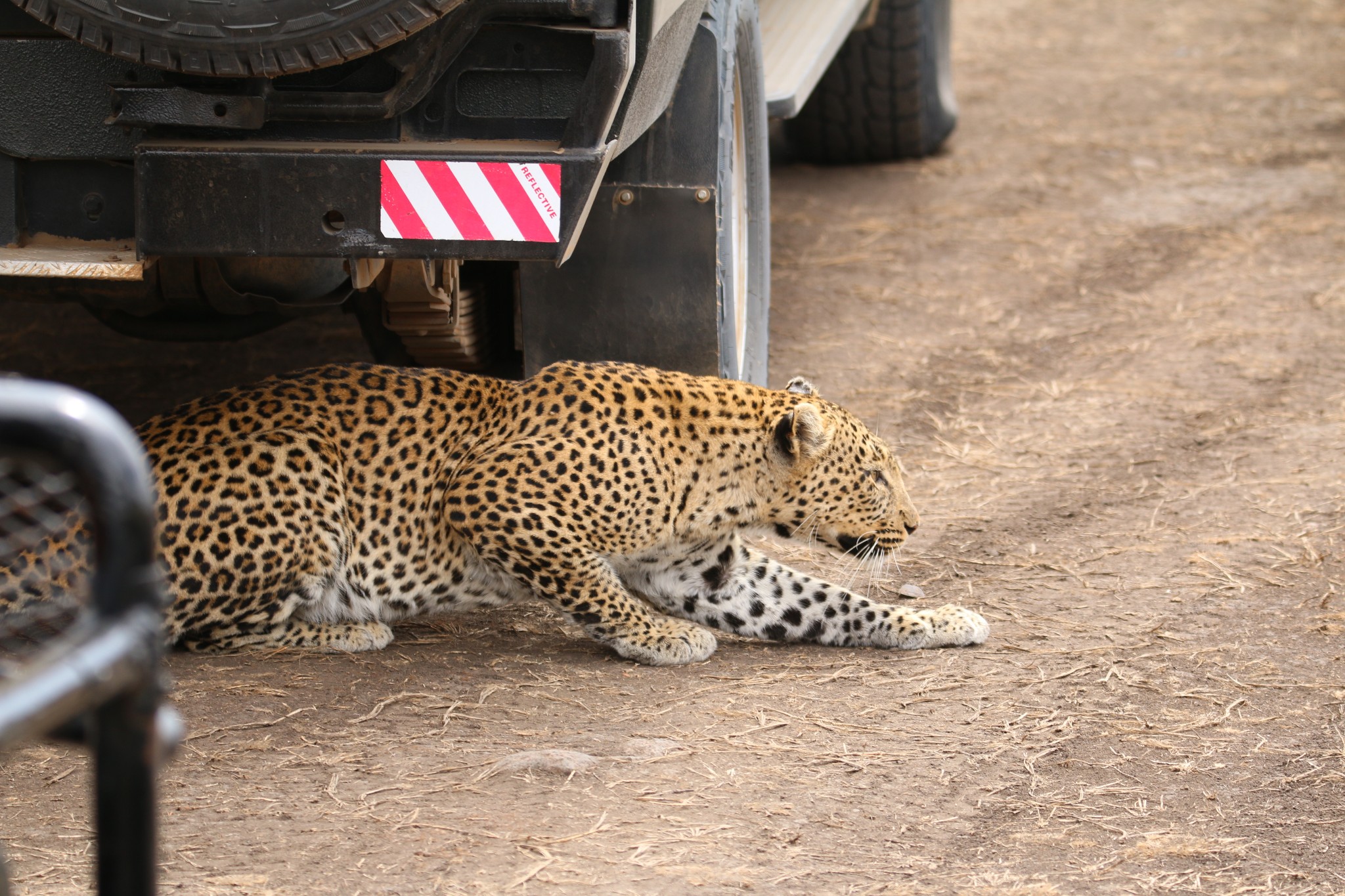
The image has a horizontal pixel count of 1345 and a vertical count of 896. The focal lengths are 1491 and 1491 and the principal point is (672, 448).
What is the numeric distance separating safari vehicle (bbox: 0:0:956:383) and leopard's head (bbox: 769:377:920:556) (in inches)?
18.1

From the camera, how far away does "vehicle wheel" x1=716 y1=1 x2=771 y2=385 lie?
176 inches

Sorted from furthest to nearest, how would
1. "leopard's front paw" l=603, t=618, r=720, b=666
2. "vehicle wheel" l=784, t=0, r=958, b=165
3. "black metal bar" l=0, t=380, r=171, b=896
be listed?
"vehicle wheel" l=784, t=0, r=958, b=165, "leopard's front paw" l=603, t=618, r=720, b=666, "black metal bar" l=0, t=380, r=171, b=896

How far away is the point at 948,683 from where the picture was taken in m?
3.90

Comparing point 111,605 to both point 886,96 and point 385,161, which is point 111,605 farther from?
point 886,96

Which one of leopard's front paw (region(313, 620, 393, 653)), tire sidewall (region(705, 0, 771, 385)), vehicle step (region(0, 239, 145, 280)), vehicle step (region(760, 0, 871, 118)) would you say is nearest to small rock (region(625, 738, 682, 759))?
leopard's front paw (region(313, 620, 393, 653))

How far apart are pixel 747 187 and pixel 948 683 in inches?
85.6

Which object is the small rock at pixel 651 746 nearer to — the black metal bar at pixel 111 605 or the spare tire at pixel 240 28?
the spare tire at pixel 240 28

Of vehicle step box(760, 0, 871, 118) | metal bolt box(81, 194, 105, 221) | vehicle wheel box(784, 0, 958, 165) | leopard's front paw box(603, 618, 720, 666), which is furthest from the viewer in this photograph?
vehicle wheel box(784, 0, 958, 165)

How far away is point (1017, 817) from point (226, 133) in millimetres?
2359

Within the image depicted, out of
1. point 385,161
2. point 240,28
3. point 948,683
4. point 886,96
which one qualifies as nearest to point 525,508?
point 385,161

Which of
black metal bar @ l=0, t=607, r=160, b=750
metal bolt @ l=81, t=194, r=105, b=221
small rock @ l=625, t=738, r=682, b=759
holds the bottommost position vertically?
small rock @ l=625, t=738, r=682, b=759

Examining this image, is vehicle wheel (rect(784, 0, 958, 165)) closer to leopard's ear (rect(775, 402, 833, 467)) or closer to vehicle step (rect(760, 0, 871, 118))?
vehicle step (rect(760, 0, 871, 118))

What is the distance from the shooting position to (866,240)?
8094 mm

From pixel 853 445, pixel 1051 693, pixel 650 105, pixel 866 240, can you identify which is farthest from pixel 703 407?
pixel 866 240
